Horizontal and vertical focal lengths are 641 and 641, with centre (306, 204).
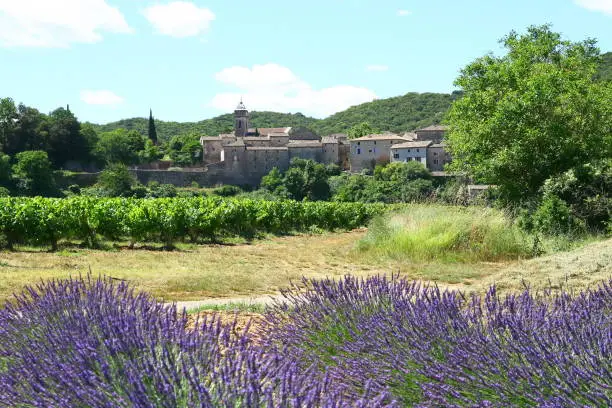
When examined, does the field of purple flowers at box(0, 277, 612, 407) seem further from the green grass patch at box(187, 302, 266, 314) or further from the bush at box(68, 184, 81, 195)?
the bush at box(68, 184, 81, 195)

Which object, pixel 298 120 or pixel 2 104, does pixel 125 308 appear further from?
pixel 298 120

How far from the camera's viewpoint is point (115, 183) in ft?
229

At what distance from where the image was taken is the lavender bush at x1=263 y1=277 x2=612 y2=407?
2.55 m

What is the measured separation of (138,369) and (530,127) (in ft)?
56.1

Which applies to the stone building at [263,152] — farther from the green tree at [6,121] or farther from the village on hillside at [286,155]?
the green tree at [6,121]

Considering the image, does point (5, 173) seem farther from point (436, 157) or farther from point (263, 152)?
point (436, 157)

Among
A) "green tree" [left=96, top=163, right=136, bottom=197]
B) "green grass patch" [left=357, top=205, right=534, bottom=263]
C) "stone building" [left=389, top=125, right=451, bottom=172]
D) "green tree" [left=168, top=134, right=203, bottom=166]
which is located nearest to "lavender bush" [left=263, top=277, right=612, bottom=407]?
"green grass patch" [left=357, top=205, right=534, bottom=263]

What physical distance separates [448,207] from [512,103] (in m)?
5.07

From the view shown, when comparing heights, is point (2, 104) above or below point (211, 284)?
above

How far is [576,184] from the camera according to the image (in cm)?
1523

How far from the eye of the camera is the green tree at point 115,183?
68894 millimetres

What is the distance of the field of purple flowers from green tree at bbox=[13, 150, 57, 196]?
67.2 metres

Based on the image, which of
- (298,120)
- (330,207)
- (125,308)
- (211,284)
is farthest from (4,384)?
(298,120)

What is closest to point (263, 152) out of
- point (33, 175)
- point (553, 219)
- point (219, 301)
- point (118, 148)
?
point (118, 148)
